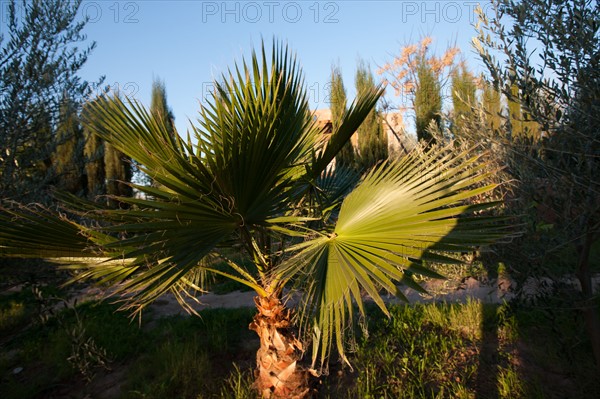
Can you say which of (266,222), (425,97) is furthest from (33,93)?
(425,97)

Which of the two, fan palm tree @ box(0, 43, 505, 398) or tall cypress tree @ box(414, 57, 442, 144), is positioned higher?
tall cypress tree @ box(414, 57, 442, 144)

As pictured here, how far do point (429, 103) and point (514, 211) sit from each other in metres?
8.65

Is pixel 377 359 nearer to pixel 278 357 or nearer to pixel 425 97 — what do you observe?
pixel 278 357

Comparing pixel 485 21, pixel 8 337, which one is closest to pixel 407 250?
pixel 485 21

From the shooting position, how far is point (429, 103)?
10.7 meters

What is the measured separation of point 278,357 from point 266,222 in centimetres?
108

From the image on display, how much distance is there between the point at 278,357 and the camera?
8.61 ft

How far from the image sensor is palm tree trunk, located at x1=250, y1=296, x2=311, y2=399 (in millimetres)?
2609

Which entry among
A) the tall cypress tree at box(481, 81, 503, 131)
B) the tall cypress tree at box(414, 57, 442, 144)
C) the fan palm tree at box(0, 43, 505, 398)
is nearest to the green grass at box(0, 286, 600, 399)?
the fan palm tree at box(0, 43, 505, 398)

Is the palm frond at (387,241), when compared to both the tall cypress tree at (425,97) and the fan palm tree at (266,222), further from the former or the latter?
the tall cypress tree at (425,97)

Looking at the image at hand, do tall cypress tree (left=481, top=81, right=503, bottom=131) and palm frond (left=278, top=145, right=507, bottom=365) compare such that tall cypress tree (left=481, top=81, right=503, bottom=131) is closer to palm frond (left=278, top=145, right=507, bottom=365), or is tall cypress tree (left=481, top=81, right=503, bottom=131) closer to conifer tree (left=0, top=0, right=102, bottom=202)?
palm frond (left=278, top=145, right=507, bottom=365)

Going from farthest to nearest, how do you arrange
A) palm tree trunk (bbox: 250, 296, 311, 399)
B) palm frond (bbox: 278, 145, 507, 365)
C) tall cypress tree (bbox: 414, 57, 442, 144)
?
tall cypress tree (bbox: 414, 57, 442, 144), palm tree trunk (bbox: 250, 296, 311, 399), palm frond (bbox: 278, 145, 507, 365)

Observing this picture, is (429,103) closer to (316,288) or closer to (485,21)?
(485,21)

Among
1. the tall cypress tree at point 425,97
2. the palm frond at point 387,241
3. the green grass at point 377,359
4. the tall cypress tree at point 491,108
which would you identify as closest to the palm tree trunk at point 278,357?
the green grass at point 377,359
